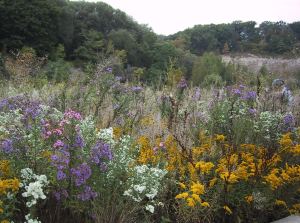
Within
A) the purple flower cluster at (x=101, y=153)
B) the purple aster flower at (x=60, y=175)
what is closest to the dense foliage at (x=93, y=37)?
the purple flower cluster at (x=101, y=153)

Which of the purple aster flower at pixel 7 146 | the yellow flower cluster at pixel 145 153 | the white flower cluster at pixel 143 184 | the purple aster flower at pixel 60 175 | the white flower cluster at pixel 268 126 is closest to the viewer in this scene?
the purple aster flower at pixel 60 175

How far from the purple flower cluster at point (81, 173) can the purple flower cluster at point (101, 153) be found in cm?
10

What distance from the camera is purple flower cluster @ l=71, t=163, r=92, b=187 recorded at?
248cm

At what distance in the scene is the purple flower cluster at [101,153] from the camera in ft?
8.51

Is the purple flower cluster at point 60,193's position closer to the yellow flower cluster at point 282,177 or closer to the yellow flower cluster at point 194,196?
the yellow flower cluster at point 194,196

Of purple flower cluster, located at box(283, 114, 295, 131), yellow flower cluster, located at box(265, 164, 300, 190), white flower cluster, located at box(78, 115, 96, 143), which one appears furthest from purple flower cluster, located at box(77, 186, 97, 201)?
purple flower cluster, located at box(283, 114, 295, 131)

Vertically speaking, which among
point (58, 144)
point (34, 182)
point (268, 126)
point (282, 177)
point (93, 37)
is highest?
point (93, 37)

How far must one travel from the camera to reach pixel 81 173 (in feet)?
8.18

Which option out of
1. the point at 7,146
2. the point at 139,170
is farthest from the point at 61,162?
the point at 139,170

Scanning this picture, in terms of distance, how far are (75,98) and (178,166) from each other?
2.06 m

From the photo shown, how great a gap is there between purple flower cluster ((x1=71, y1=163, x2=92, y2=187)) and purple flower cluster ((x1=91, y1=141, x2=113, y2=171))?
0.32 ft

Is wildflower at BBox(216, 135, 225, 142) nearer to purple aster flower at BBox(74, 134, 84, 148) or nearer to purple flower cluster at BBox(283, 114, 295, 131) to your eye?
purple flower cluster at BBox(283, 114, 295, 131)

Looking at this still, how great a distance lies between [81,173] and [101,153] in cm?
20

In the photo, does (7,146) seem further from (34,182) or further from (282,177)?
(282,177)
